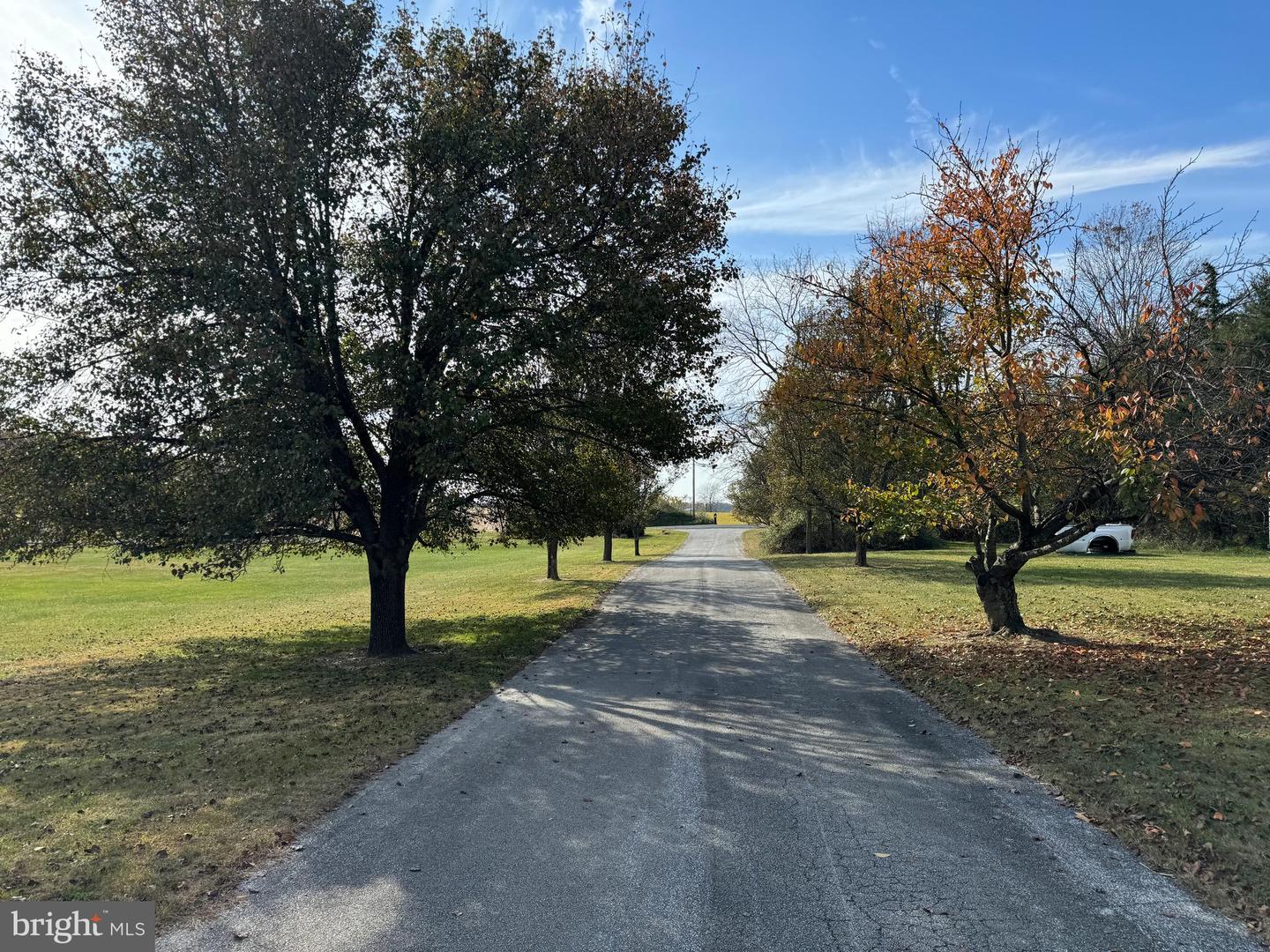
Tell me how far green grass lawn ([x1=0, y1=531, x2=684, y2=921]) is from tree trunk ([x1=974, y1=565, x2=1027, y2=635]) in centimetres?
691

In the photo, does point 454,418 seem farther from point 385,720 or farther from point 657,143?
point 657,143

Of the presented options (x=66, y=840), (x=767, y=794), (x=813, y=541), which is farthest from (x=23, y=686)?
(x=813, y=541)

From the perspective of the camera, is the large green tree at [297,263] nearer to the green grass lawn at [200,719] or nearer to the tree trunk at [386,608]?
the tree trunk at [386,608]

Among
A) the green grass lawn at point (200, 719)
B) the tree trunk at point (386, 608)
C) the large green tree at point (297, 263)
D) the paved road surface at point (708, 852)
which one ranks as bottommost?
the green grass lawn at point (200, 719)

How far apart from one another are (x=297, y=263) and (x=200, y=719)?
210 inches

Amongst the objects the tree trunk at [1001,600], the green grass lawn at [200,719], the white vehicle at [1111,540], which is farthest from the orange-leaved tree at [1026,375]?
the white vehicle at [1111,540]

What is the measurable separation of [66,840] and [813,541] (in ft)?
125

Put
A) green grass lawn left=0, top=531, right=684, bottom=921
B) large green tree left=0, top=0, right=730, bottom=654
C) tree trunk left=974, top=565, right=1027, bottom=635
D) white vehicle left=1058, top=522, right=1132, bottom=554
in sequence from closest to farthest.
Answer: green grass lawn left=0, top=531, right=684, bottom=921 → large green tree left=0, top=0, right=730, bottom=654 → tree trunk left=974, top=565, right=1027, bottom=635 → white vehicle left=1058, top=522, right=1132, bottom=554

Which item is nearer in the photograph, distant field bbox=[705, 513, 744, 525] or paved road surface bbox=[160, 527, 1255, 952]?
paved road surface bbox=[160, 527, 1255, 952]

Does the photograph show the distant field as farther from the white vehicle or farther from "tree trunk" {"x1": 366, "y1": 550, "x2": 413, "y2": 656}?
"tree trunk" {"x1": 366, "y1": 550, "x2": 413, "y2": 656}

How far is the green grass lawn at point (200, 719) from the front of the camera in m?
4.40

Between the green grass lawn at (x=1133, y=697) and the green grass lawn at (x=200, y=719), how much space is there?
16.7ft

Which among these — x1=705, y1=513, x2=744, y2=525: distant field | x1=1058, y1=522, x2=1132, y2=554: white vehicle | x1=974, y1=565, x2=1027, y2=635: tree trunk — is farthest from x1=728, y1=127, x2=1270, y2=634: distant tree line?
x1=705, y1=513, x2=744, y2=525: distant field

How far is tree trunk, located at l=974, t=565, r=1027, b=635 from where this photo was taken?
1129 cm
